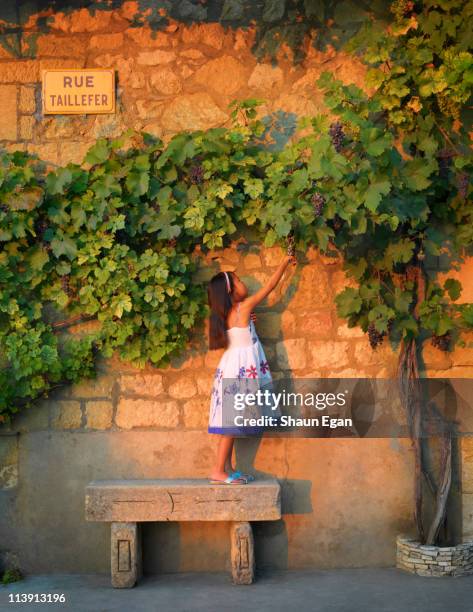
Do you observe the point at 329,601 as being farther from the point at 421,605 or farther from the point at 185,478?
the point at 185,478

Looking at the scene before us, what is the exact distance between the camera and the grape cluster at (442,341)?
5809mm

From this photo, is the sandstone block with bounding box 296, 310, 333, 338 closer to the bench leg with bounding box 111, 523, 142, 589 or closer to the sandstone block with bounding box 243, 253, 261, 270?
the sandstone block with bounding box 243, 253, 261, 270

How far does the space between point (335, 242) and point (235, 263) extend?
0.65 m

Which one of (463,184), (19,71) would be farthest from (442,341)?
(19,71)

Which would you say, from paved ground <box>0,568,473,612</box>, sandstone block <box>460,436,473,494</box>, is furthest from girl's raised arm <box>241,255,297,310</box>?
paved ground <box>0,568,473,612</box>

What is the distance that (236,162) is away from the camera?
5652 millimetres

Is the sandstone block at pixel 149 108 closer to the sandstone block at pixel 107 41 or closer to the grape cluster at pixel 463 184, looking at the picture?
the sandstone block at pixel 107 41

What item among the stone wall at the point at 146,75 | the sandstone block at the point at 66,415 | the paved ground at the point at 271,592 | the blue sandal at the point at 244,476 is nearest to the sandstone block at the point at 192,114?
the stone wall at the point at 146,75

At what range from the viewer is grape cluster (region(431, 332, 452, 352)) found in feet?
19.1

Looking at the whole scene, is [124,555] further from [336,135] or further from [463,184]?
[463,184]

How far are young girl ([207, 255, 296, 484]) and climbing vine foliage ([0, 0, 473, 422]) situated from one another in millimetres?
172

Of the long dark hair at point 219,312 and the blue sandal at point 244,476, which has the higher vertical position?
the long dark hair at point 219,312

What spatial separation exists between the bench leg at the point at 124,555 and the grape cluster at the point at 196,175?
2.06 meters

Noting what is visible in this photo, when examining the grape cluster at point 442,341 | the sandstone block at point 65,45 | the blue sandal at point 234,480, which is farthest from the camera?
the sandstone block at point 65,45
